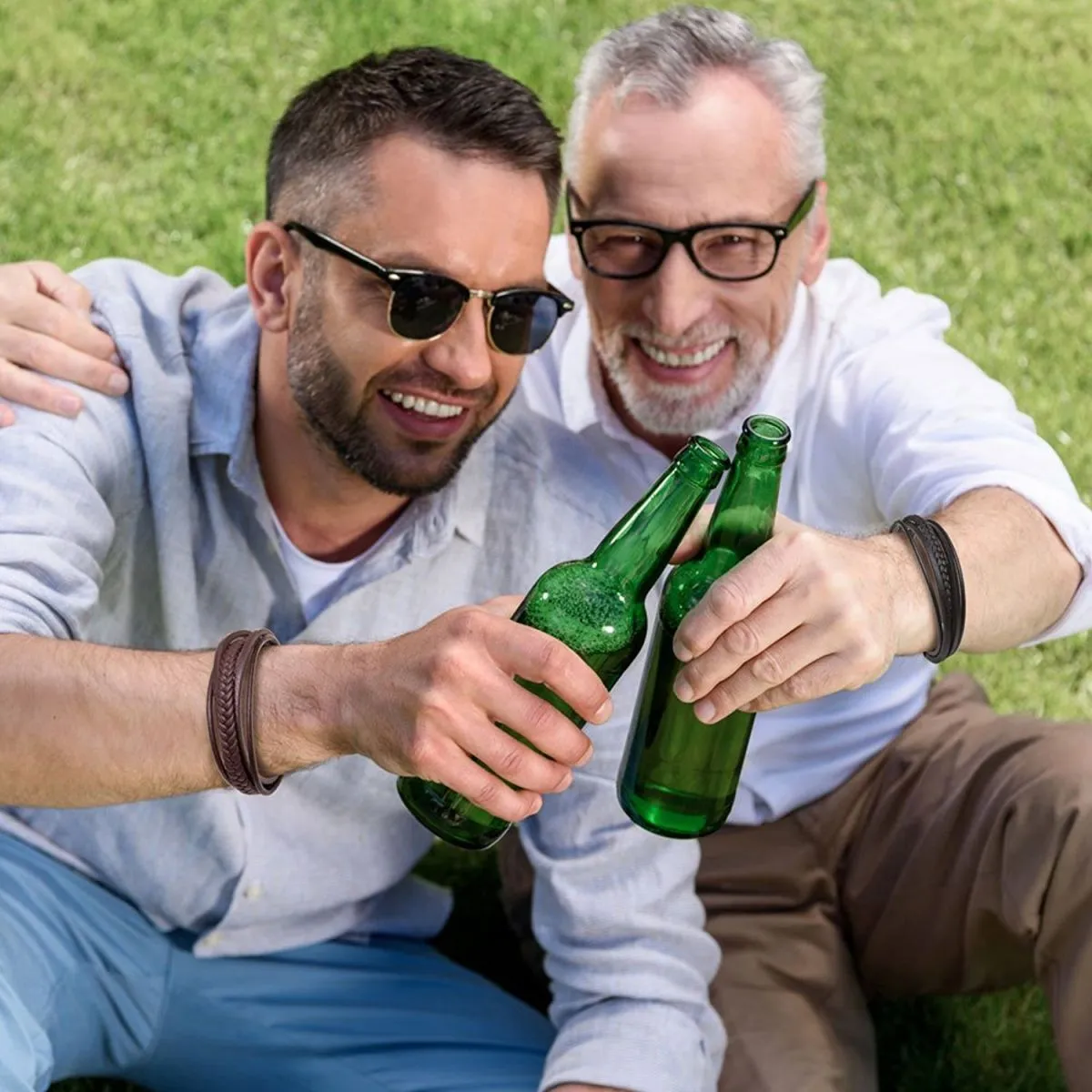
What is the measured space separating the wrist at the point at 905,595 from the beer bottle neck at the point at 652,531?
10.9 inches

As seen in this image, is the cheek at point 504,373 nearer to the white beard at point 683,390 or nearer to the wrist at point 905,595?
the white beard at point 683,390

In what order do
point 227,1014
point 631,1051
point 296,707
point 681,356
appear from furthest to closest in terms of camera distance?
1. point 681,356
2. point 227,1014
3. point 631,1051
4. point 296,707

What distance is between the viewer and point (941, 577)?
2.35 m

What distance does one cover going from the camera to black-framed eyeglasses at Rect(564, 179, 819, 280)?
311cm

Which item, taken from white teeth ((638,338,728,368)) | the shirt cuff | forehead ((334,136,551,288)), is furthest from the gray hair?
the shirt cuff

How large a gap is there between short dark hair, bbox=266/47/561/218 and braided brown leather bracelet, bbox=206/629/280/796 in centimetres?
97

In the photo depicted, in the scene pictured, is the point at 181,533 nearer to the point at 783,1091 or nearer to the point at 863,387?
the point at 863,387

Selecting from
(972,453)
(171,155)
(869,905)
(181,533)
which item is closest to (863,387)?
(972,453)

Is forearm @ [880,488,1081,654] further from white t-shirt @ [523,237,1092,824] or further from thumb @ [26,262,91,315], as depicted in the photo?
thumb @ [26,262,91,315]

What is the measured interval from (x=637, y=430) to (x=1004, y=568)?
100 centimetres

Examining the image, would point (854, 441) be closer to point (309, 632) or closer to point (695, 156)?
point (695, 156)

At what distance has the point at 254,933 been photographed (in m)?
3.10

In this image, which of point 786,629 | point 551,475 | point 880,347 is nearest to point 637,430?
point 551,475

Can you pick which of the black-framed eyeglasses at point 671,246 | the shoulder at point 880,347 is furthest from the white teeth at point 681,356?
the shoulder at point 880,347
